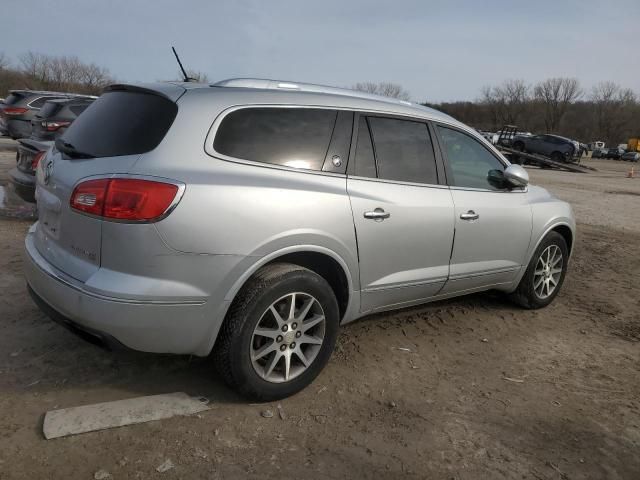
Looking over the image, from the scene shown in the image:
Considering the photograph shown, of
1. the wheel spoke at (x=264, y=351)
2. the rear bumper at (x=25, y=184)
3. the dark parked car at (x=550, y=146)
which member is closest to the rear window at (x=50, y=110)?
the rear bumper at (x=25, y=184)

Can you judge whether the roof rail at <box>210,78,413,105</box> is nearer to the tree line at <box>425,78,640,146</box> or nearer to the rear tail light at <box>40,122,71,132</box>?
the rear tail light at <box>40,122,71,132</box>

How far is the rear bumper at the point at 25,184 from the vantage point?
5.82m

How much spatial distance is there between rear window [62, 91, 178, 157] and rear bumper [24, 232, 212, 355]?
0.71m

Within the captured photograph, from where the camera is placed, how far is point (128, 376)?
311cm

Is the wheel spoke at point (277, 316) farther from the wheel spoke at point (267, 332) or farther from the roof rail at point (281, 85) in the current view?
the roof rail at point (281, 85)

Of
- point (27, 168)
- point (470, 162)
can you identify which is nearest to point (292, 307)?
point (470, 162)

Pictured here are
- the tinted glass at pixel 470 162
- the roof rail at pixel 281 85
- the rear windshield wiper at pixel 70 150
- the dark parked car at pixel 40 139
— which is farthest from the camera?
the dark parked car at pixel 40 139

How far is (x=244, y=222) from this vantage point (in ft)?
8.54

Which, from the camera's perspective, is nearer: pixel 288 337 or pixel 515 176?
pixel 288 337

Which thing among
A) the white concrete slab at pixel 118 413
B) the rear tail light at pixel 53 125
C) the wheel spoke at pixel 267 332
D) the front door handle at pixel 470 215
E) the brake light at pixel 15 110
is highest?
the front door handle at pixel 470 215

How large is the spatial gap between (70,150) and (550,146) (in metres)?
36.6

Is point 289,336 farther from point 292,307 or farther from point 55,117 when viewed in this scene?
point 55,117

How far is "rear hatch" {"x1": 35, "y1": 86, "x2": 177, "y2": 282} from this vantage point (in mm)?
2572

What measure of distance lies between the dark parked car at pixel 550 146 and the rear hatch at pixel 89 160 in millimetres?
35809
